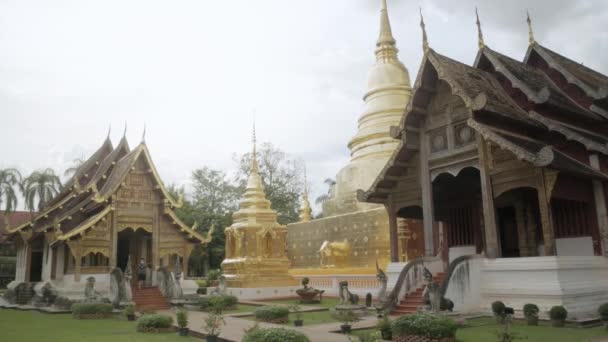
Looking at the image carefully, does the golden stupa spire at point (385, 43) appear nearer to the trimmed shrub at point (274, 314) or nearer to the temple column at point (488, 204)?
the temple column at point (488, 204)

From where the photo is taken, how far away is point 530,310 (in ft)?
35.7

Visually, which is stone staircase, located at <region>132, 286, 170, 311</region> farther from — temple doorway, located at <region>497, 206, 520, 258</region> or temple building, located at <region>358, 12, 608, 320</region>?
temple doorway, located at <region>497, 206, 520, 258</region>

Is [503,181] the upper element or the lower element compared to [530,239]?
upper

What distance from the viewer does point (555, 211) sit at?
14734 mm

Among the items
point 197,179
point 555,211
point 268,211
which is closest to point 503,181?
point 555,211

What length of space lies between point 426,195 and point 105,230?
11582mm

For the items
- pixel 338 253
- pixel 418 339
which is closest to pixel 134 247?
pixel 338 253

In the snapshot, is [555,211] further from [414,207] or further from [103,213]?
[103,213]

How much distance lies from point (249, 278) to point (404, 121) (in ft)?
37.9

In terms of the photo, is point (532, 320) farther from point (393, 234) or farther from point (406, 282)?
point (393, 234)

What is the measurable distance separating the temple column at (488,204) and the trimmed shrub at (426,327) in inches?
188

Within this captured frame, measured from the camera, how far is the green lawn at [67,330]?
10.4 m

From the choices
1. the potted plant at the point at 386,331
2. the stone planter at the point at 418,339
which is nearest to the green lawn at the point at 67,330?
the potted plant at the point at 386,331

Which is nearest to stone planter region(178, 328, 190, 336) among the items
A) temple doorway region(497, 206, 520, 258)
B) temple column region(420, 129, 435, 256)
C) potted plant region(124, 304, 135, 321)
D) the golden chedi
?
potted plant region(124, 304, 135, 321)
